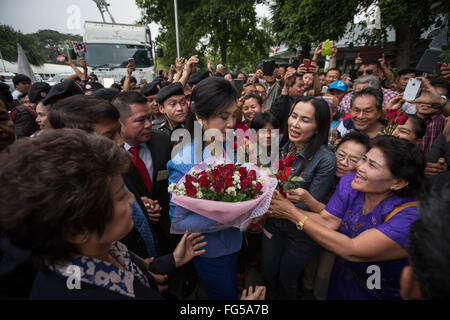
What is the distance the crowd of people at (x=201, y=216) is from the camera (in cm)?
77

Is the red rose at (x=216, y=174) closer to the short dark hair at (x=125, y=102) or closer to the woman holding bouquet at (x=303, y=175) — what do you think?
the woman holding bouquet at (x=303, y=175)

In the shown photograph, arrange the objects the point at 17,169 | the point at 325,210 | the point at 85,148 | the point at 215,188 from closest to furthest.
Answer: the point at 17,169 → the point at 85,148 → the point at 215,188 → the point at 325,210

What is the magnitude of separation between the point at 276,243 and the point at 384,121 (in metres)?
2.26

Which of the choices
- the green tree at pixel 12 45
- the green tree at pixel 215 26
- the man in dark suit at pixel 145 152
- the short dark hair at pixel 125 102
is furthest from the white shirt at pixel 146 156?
the green tree at pixel 12 45

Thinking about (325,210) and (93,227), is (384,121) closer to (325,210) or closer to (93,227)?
(325,210)

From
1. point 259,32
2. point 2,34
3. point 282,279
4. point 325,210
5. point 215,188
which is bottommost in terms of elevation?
point 282,279

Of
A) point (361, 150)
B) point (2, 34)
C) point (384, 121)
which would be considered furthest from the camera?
point (2, 34)

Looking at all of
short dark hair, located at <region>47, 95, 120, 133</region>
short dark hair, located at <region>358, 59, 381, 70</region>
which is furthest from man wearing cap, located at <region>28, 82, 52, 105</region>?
short dark hair, located at <region>358, 59, 381, 70</region>

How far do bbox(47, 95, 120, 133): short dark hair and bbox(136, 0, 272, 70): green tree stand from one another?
1542cm

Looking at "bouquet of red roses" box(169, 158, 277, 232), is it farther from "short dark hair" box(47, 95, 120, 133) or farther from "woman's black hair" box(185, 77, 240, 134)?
"short dark hair" box(47, 95, 120, 133)

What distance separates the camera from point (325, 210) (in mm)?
1872

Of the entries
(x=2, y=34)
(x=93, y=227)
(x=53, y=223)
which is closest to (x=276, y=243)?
(x=93, y=227)

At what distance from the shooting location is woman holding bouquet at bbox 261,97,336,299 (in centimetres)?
210

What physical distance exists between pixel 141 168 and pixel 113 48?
1021 cm
